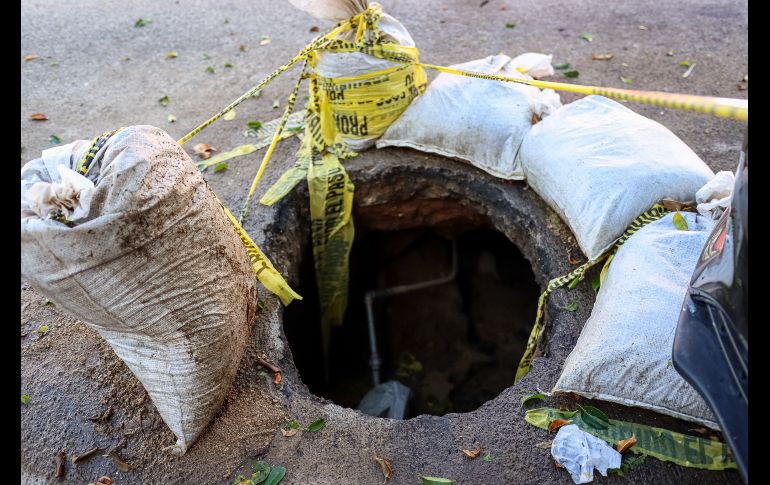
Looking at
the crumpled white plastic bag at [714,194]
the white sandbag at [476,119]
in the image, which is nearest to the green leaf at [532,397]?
the crumpled white plastic bag at [714,194]

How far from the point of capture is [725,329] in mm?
1545

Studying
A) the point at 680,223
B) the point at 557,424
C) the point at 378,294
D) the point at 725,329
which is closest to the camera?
Result: the point at 725,329

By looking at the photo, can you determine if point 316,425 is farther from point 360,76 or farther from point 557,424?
point 360,76

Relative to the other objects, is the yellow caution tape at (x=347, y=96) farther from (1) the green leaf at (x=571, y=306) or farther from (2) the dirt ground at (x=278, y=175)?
(1) the green leaf at (x=571, y=306)

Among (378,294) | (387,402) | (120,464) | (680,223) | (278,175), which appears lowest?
(378,294)

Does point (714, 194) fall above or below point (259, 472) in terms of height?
above

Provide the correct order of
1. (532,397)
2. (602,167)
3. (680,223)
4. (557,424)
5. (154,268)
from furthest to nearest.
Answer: (602,167)
(680,223)
(532,397)
(557,424)
(154,268)

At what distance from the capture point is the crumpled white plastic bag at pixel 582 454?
1.92 metres

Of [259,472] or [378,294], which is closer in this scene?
[259,472]

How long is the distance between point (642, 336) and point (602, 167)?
2.99 ft

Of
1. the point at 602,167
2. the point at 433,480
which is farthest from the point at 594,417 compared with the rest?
the point at 602,167

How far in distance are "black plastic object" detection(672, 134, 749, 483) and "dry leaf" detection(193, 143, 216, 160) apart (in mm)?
2892
